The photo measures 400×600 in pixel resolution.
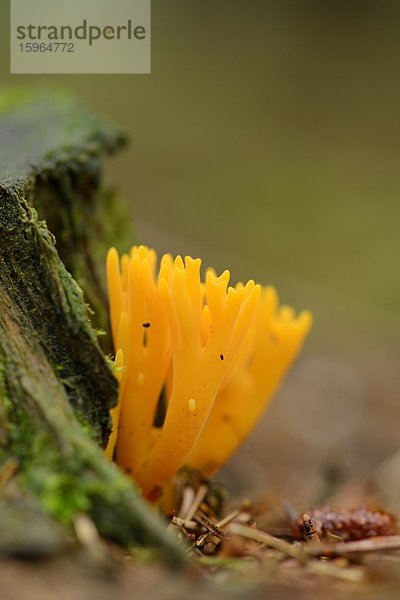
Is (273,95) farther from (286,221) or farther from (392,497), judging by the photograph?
(392,497)

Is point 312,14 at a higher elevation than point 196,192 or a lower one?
higher

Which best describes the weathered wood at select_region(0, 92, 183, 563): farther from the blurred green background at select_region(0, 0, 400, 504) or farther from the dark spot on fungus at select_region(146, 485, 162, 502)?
the blurred green background at select_region(0, 0, 400, 504)

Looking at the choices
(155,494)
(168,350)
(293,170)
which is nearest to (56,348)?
(168,350)

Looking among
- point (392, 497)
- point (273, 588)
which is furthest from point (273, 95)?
point (273, 588)

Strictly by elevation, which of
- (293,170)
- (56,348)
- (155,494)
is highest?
(293,170)

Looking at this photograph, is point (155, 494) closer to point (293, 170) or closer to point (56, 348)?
point (56, 348)

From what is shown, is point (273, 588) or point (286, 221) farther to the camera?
point (286, 221)

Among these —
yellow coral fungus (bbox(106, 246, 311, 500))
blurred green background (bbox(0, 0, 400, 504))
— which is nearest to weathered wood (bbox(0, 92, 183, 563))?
yellow coral fungus (bbox(106, 246, 311, 500))
